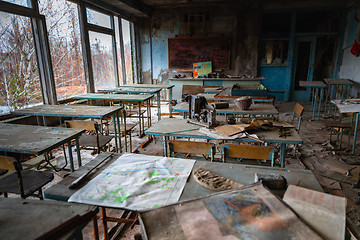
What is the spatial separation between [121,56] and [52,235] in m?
7.58

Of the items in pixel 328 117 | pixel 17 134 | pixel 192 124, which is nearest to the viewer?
pixel 17 134

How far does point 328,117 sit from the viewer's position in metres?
5.80

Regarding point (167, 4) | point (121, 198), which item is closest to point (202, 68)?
point (167, 4)

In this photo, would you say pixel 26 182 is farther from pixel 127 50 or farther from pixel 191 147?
pixel 127 50

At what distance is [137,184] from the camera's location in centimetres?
123

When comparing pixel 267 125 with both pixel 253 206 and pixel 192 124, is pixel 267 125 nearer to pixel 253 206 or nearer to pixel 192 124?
pixel 192 124

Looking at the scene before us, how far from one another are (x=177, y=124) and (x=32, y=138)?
1468 mm

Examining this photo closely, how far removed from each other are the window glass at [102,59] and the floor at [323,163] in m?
2.61

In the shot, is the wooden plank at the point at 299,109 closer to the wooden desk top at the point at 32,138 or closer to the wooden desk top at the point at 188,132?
the wooden desk top at the point at 188,132

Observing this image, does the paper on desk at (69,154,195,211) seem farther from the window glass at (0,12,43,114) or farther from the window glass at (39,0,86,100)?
the window glass at (39,0,86,100)

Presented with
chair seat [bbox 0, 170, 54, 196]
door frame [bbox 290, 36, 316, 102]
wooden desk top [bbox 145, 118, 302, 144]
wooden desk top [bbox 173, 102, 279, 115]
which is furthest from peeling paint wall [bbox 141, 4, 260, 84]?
chair seat [bbox 0, 170, 54, 196]

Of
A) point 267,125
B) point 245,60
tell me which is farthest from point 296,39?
point 267,125

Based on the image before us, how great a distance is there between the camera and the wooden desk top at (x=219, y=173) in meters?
1.17

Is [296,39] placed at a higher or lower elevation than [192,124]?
higher
